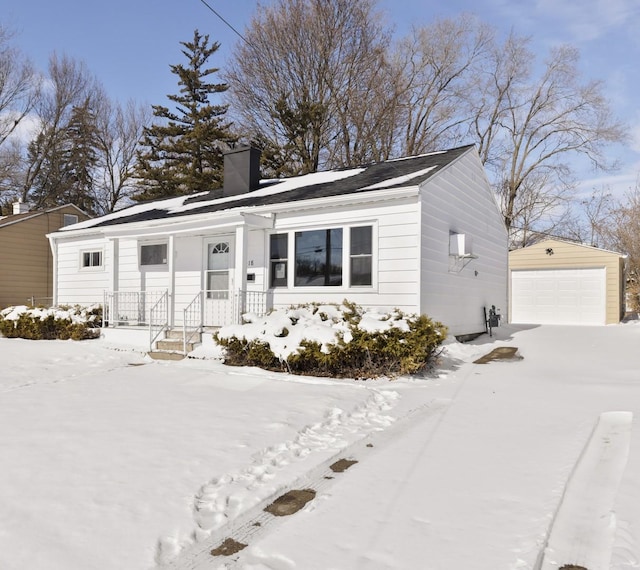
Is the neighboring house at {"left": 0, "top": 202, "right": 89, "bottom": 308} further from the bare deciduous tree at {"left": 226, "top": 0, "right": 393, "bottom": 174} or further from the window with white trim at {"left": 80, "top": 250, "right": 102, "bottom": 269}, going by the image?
the bare deciduous tree at {"left": 226, "top": 0, "right": 393, "bottom": 174}

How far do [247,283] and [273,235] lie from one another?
120 cm

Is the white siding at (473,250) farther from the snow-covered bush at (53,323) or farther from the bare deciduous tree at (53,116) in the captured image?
the bare deciduous tree at (53,116)

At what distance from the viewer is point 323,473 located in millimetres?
3334

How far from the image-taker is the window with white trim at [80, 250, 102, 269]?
13492 millimetres

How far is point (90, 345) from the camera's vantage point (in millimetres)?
10555

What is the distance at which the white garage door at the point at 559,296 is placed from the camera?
16.0 m

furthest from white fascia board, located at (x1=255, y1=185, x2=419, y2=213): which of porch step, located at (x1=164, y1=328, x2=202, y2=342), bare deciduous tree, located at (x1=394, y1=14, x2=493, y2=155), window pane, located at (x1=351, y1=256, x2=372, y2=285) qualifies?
bare deciduous tree, located at (x1=394, y1=14, x2=493, y2=155)

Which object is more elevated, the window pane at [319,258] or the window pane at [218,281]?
the window pane at [319,258]

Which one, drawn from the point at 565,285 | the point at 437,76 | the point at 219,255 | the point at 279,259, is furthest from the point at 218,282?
the point at 437,76

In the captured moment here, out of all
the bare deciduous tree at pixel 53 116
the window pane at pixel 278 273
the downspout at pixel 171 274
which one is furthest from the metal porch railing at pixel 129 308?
the bare deciduous tree at pixel 53 116

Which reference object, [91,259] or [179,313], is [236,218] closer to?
[179,313]

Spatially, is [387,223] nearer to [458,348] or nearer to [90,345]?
[458,348]

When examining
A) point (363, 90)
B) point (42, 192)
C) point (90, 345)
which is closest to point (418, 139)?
point (363, 90)

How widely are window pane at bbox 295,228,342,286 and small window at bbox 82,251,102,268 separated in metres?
6.95
